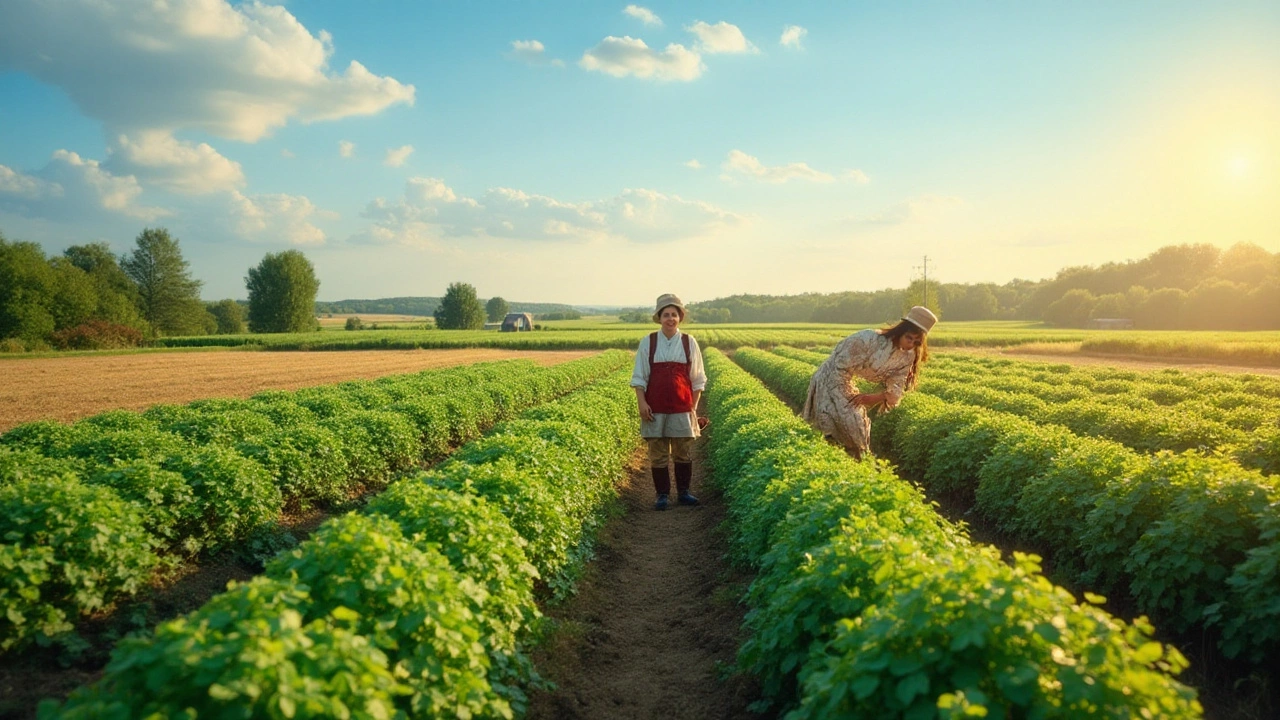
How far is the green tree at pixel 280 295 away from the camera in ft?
304

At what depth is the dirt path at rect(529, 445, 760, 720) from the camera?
5238mm

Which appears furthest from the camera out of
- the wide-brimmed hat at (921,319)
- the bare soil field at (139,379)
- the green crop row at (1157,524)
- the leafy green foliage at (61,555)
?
the bare soil field at (139,379)

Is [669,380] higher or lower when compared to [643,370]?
lower

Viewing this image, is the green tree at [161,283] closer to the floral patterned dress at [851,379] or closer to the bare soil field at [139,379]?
the bare soil field at [139,379]

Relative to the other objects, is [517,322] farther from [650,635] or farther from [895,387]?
[650,635]

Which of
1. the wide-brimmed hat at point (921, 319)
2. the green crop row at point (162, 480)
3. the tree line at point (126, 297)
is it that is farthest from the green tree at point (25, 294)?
the wide-brimmed hat at point (921, 319)

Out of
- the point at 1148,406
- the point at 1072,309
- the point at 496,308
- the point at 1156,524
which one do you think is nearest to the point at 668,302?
the point at 1156,524

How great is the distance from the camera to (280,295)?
92.8 meters

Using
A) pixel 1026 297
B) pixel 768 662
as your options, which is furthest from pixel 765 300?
pixel 768 662

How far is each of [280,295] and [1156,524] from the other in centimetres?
10235

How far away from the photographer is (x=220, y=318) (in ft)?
372

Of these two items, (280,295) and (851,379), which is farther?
(280,295)

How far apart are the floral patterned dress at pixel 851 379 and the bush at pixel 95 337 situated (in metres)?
65.0

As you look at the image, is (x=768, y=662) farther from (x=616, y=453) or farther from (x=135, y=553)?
(x=616, y=453)
